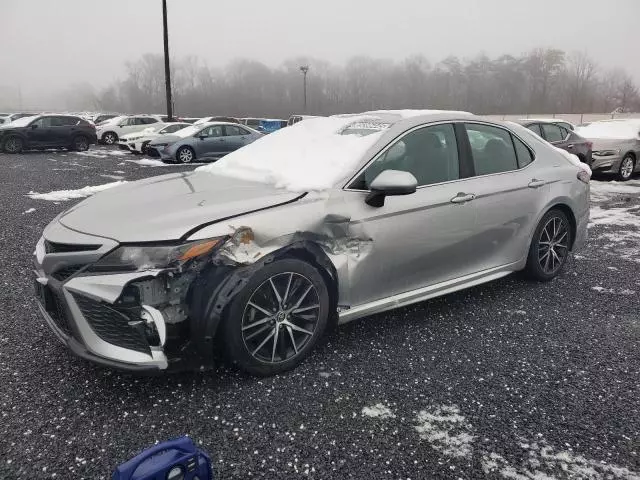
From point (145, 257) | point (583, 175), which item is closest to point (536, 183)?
point (583, 175)

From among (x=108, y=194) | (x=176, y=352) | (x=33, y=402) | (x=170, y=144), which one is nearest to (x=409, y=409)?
(x=176, y=352)

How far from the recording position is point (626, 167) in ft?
41.2

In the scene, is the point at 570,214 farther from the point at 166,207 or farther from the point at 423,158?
the point at 166,207

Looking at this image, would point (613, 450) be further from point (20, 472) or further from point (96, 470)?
point (20, 472)

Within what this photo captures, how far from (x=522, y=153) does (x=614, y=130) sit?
1090 centimetres

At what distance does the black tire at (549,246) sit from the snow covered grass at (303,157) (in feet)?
5.82

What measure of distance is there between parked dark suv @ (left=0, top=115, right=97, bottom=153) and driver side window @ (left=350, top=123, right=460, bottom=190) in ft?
64.0

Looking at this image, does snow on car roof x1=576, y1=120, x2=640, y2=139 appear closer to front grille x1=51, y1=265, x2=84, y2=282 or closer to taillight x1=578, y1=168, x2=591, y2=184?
taillight x1=578, y1=168, x2=591, y2=184

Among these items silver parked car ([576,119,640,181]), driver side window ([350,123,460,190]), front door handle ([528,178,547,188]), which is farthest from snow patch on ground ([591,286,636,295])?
silver parked car ([576,119,640,181])

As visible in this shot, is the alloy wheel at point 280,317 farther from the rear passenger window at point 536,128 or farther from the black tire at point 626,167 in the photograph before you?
the black tire at point 626,167

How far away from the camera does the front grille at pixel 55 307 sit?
258 centimetres

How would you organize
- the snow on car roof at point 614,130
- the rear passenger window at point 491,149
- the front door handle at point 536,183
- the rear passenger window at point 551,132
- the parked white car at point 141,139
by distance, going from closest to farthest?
the rear passenger window at point 491,149 < the front door handle at point 536,183 < the rear passenger window at point 551,132 < the snow on car roof at point 614,130 < the parked white car at point 141,139

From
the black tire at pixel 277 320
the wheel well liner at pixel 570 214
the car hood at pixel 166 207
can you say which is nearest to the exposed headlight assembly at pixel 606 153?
the wheel well liner at pixel 570 214

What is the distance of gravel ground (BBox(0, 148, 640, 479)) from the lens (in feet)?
7.23
